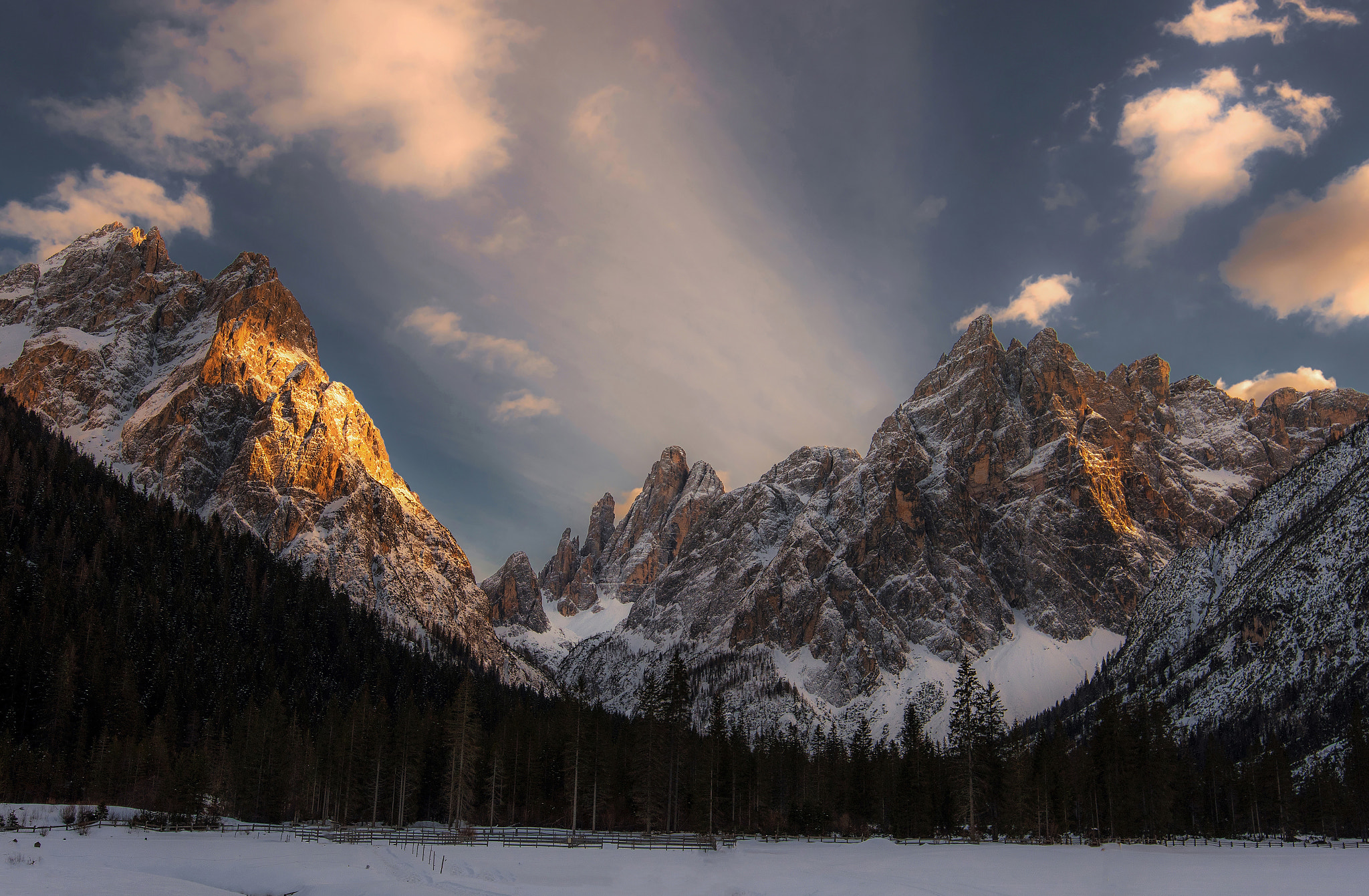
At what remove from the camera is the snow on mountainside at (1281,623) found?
418ft

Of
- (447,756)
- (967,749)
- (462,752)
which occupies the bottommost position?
(447,756)

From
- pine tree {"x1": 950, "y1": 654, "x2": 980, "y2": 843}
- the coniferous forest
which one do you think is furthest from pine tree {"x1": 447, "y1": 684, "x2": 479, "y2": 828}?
pine tree {"x1": 950, "y1": 654, "x2": 980, "y2": 843}

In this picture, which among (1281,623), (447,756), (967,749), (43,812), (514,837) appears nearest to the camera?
(43,812)

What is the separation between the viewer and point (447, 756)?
8156 centimetres

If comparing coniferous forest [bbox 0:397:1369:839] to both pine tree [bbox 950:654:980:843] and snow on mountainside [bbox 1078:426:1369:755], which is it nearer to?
pine tree [bbox 950:654:980:843]

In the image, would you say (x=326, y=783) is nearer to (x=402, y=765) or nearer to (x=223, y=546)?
(x=402, y=765)

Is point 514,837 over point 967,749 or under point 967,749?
under

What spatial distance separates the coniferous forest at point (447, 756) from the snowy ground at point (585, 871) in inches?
623

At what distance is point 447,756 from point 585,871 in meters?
48.0

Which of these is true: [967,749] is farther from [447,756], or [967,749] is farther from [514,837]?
[447,756]

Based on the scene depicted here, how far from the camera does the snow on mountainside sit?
127375 millimetres

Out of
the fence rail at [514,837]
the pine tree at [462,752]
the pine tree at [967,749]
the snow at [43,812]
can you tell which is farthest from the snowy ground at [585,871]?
the pine tree at [967,749]

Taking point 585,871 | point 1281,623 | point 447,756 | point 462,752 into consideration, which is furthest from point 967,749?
point 1281,623

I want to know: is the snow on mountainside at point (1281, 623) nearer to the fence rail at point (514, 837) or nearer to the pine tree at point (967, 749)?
the fence rail at point (514, 837)
